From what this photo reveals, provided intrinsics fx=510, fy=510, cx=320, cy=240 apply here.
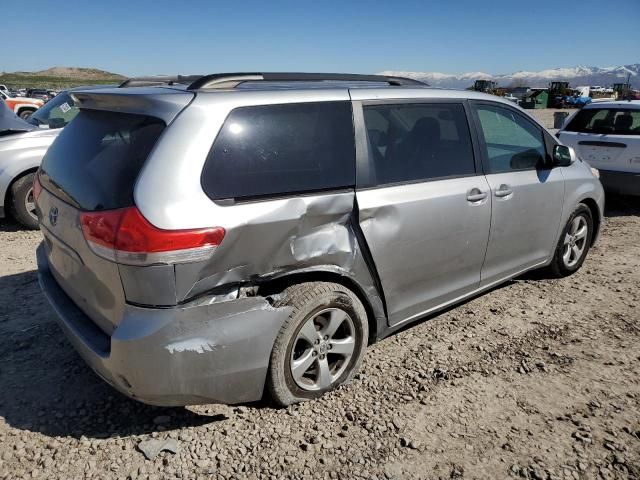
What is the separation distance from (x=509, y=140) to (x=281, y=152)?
223 centimetres

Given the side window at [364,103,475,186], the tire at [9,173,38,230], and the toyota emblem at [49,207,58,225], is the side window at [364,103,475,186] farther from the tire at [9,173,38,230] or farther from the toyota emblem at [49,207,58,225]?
the tire at [9,173,38,230]

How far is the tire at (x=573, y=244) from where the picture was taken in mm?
4617

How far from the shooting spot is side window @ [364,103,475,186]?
3012mm

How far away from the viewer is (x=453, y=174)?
341 centimetres

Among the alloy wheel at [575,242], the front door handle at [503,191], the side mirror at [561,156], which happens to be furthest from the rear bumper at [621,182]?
the front door handle at [503,191]

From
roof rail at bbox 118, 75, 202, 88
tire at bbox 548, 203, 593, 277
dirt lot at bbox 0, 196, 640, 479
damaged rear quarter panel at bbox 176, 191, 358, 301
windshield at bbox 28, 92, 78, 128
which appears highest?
roof rail at bbox 118, 75, 202, 88

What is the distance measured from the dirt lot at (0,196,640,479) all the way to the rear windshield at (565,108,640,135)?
4.47 meters

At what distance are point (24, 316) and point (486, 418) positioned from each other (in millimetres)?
3335

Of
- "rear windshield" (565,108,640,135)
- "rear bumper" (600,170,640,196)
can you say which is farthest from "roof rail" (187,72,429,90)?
"rear windshield" (565,108,640,135)

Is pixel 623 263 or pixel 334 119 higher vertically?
pixel 334 119

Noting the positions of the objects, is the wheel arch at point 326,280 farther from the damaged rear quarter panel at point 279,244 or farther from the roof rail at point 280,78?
the roof rail at point 280,78

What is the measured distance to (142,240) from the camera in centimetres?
217

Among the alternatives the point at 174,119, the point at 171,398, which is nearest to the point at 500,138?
the point at 174,119

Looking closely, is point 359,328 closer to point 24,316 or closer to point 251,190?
point 251,190
